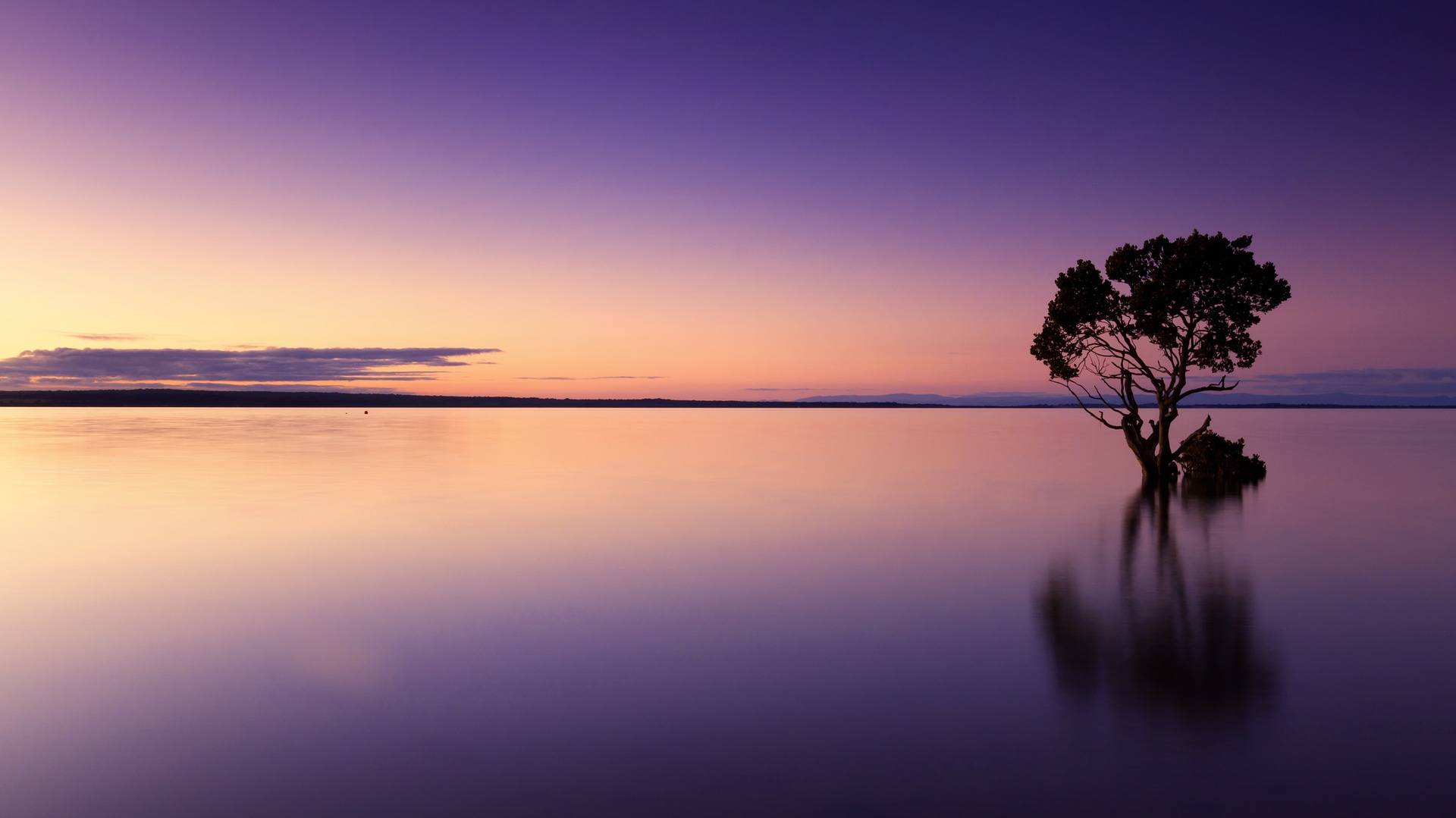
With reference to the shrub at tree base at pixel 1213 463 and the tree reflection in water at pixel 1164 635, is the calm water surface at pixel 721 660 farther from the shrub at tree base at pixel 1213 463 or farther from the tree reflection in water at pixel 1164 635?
the shrub at tree base at pixel 1213 463

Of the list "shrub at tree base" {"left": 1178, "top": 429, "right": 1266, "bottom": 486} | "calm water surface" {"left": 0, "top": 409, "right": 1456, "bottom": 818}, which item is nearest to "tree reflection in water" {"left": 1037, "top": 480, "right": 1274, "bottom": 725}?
"calm water surface" {"left": 0, "top": 409, "right": 1456, "bottom": 818}

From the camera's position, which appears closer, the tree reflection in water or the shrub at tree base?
the tree reflection in water

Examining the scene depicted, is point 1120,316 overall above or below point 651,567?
above

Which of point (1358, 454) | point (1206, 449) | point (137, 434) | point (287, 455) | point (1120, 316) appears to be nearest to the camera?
point (1120, 316)

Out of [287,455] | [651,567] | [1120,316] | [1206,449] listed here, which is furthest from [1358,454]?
[287,455]

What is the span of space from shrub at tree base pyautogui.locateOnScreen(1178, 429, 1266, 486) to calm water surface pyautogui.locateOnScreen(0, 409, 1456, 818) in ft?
30.1

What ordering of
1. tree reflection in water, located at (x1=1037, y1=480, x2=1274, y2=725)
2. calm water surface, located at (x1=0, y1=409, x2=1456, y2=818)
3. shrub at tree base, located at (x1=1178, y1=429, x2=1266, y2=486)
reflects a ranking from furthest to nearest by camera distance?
shrub at tree base, located at (x1=1178, y1=429, x2=1266, y2=486)
tree reflection in water, located at (x1=1037, y1=480, x2=1274, y2=725)
calm water surface, located at (x1=0, y1=409, x2=1456, y2=818)

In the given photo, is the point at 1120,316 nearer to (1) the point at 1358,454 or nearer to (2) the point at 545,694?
(2) the point at 545,694

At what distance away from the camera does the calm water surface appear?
7270 millimetres

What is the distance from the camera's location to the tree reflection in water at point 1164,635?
9414 mm

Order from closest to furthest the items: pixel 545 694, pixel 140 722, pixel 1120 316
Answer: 1. pixel 140 722
2. pixel 545 694
3. pixel 1120 316

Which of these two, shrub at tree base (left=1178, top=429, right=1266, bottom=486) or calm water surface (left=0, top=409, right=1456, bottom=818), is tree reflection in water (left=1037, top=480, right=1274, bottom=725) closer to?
calm water surface (left=0, top=409, right=1456, bottom=818)

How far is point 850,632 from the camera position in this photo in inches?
486

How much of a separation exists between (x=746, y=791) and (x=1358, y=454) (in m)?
62.9
